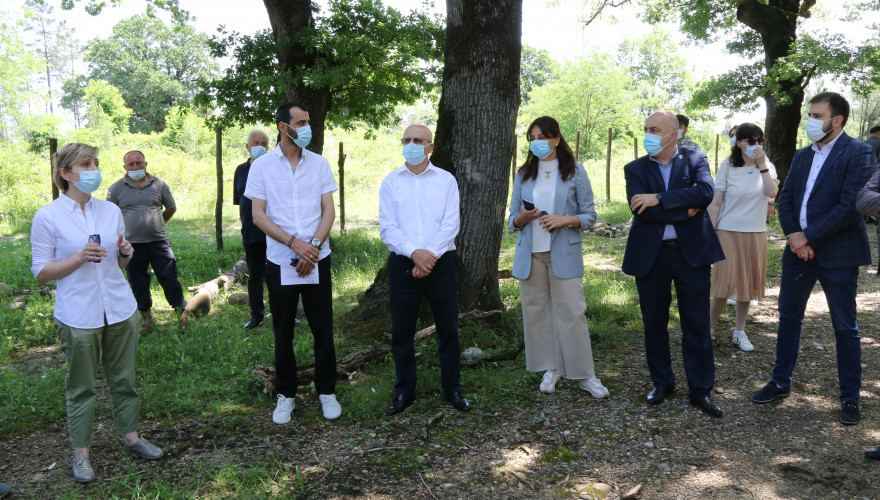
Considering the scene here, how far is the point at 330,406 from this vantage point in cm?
426

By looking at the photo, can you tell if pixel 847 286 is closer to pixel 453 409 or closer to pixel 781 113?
pixel 453 409

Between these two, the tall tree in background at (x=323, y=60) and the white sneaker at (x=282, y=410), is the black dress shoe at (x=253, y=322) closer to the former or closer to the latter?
Result: the white sneaker at (x=282, y=410)

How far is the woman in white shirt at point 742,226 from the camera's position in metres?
5.51

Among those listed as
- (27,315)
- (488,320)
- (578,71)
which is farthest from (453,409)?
(578,71)

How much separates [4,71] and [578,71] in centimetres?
2961

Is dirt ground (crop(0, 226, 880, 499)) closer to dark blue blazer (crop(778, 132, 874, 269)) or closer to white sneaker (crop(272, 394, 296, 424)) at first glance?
white sneaker (crop(272, 394, 296, 424))

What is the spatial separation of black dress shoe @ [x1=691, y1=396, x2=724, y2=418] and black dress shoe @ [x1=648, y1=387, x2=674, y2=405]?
188 mm

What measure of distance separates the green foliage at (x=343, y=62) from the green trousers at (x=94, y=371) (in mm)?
6093

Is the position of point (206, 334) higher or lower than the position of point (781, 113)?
lower

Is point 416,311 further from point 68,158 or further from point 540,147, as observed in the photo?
point 68,158

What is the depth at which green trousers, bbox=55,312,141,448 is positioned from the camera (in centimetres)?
346

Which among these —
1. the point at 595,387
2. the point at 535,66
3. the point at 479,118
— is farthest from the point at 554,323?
the point at 535,66

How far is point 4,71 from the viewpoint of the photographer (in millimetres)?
29250

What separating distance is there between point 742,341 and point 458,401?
2.87 m
